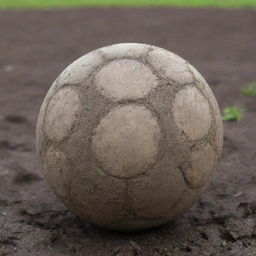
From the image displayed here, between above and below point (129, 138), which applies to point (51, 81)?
below

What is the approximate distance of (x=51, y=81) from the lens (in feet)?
25.6

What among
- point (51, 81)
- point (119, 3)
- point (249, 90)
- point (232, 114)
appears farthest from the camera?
point (119, 3)

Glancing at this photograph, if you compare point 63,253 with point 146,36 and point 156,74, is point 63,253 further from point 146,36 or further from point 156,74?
point 146,36

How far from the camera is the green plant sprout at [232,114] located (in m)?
Answer: 6.20

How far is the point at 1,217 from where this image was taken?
155 inches

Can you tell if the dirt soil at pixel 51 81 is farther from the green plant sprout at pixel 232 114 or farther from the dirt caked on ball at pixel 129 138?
the dirt caked on ball at pixel 129 138

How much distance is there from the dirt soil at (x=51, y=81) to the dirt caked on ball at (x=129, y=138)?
10.7 inches

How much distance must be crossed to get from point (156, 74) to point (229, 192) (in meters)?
1.43

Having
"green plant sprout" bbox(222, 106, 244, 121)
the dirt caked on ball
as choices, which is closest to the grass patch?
"green plant sprout" bbox(222, 106, 244, 121)

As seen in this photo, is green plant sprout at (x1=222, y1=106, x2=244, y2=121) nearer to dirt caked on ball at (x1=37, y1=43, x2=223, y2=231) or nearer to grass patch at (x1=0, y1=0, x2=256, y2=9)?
dirt caked on ball at (x1=37, y1=43, x2=223, y2=231)

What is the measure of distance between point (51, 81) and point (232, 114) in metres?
2.79

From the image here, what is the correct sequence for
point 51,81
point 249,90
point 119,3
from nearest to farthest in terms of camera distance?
point 249,90, point 51,81, point 119,3

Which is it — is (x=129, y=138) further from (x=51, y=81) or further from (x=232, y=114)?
(x=51, y=81)

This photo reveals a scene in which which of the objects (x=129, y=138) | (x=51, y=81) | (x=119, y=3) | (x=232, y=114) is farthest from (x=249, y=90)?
(x=119, y=3)
